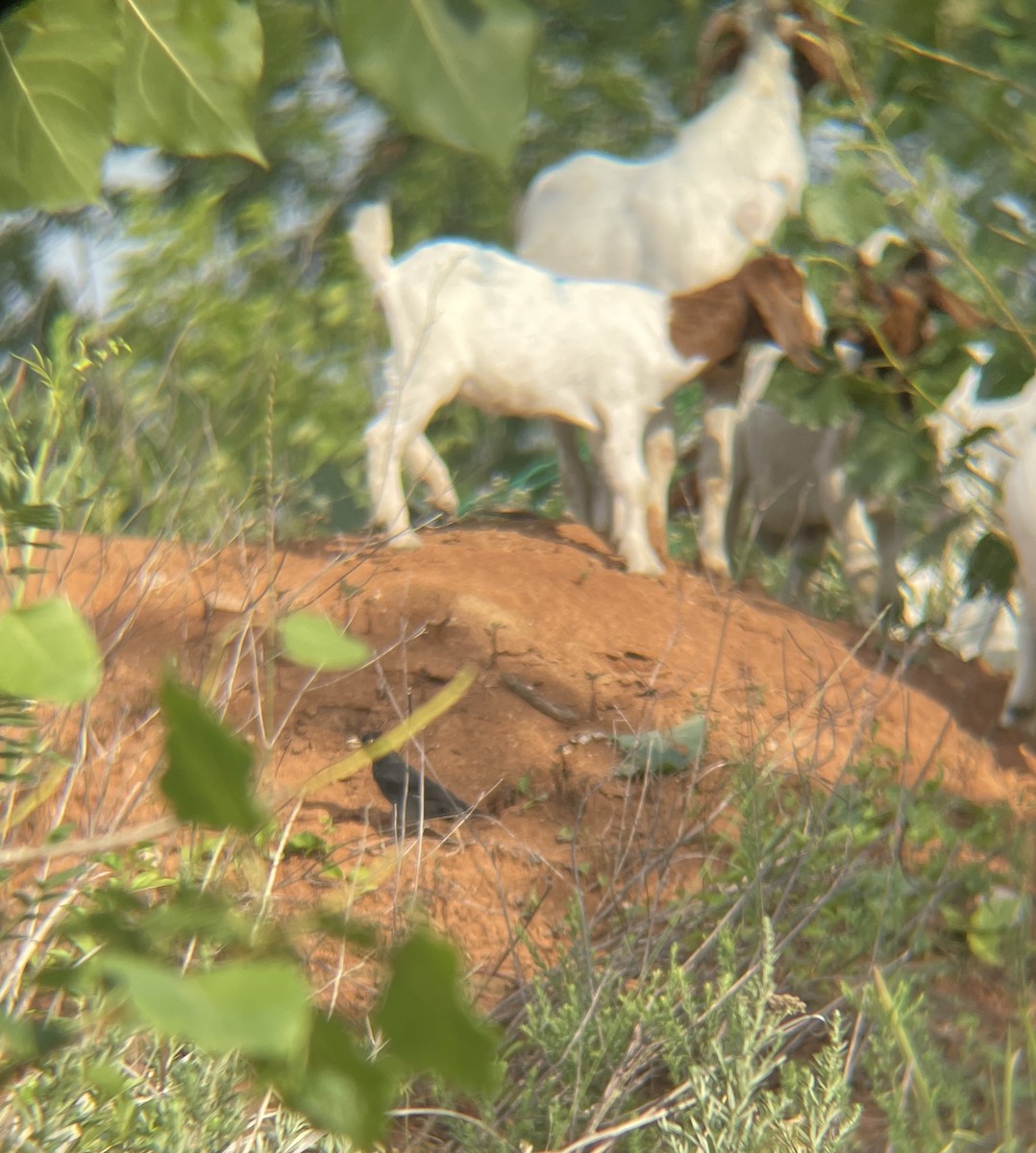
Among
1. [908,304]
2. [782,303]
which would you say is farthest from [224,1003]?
[908,304]

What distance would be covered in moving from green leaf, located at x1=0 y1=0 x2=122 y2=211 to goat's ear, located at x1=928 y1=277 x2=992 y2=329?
371 centimetres

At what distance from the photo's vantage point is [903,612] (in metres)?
4.55

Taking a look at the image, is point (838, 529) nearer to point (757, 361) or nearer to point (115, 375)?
point (757, 361)

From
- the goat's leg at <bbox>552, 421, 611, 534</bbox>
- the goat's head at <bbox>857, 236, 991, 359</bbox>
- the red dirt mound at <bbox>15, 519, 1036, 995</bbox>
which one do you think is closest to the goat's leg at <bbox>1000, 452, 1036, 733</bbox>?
the red dirt mound at <bbox>15, 519, 1036, 995</bbox>

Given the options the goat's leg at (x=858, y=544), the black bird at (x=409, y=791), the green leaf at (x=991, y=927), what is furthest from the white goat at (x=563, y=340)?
the green leaf at (x=991, y=927)

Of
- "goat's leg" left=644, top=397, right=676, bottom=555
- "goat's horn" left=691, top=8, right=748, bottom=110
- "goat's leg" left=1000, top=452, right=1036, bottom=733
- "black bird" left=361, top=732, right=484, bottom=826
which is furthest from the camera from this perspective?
"goat's horn" left=691, top=8, right=748, bottom=110

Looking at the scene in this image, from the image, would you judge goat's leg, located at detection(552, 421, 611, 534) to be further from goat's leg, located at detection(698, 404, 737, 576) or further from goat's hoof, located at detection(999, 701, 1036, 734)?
goat's hoof, located at detection(999, 701, 1036, 734)

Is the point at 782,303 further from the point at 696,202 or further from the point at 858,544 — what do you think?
the point at 858,544

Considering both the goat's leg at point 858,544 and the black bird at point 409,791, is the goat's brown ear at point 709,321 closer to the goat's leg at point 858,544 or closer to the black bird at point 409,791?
the goat's leg at point 858,544

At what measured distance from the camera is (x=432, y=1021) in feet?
1.15

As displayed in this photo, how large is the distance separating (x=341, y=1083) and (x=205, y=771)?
10 cm

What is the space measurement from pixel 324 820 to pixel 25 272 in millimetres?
4921

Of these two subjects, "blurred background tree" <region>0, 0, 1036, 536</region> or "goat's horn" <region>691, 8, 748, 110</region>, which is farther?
"goat's horn" <region>691, 8, 748, 110</region>

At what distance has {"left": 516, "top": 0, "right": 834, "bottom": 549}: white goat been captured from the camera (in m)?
4.46
